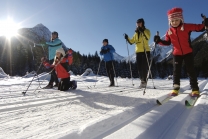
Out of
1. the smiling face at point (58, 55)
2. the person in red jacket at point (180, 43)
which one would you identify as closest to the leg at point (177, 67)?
the person in red jacket at point (180, 43)

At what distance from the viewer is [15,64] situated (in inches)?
2616

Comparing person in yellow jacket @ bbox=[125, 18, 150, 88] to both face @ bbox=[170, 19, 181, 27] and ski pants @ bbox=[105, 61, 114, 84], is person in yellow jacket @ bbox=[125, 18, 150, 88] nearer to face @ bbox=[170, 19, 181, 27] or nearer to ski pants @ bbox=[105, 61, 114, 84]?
ski pants @ bbox=[105, 61, 114, 84]

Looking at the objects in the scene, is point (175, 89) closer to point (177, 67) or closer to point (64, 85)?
point (177, 67)

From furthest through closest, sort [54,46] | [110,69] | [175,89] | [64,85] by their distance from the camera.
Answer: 1. [110,69]
2. [54,46]
3. [64,85]
4. [175,89]

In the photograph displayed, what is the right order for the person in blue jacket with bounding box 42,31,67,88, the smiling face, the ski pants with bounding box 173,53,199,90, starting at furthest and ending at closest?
1. the person in blue jacket with bounding box 42,31,67,88
2. the smiling face
3. the ski pants with bounding box 173,53,199,90

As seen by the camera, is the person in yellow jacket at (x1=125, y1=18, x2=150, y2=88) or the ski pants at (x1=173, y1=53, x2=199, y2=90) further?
the person in yellow jacket at (x1=125, y1=18, x2=150, y2=88)

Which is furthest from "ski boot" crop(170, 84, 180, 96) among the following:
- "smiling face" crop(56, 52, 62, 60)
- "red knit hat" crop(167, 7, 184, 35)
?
"smiling face" crop(56, 52, 62, 60)

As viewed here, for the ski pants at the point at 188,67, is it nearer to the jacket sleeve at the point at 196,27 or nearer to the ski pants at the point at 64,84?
the jacket sleeve at the point at 196,27

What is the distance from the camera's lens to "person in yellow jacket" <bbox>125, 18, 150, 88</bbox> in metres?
6.03

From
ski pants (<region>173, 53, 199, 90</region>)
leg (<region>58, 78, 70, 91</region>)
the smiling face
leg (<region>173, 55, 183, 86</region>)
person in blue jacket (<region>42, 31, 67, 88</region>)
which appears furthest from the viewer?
person in blue jacket (<region>42, 31, 67, 88</region>)

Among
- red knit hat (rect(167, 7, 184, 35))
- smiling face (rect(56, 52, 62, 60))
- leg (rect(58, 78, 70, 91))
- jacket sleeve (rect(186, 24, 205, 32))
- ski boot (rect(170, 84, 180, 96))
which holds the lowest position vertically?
ski boot (rect(170, 84, 180, 96))

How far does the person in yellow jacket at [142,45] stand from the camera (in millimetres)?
6031

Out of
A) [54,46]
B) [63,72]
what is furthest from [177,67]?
[54,46]

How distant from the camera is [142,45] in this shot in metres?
6.16
